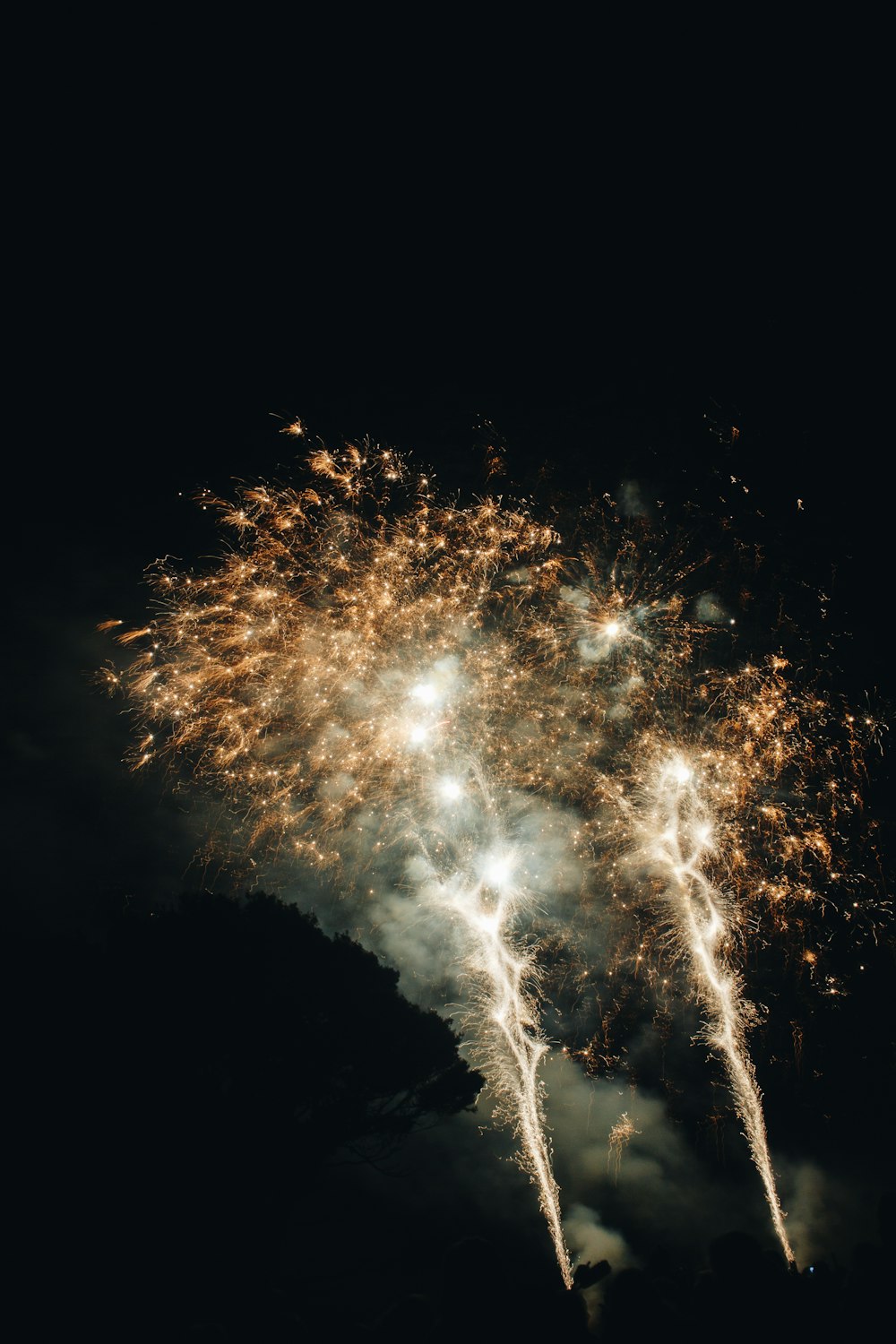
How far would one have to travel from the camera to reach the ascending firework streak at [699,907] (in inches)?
373

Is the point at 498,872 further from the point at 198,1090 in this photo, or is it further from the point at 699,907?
the point at 198,1090

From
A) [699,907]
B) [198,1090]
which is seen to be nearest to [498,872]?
[699,907]

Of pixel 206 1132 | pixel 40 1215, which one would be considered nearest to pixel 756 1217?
pixel 206 1132

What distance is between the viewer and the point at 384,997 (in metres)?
9.41

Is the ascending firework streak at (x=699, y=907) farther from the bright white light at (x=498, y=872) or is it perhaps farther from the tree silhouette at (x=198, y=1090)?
the tree silhouette at (x=198, y=1090)

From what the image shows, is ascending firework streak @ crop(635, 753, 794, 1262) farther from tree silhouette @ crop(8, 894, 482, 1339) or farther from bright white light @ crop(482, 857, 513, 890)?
tree silhouette @ crop(8, 894, 482, 1339)

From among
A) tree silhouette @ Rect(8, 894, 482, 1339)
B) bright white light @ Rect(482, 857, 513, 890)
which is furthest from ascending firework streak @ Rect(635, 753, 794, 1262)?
tree silhouette @ Rect(8, 894, 482, 1339)

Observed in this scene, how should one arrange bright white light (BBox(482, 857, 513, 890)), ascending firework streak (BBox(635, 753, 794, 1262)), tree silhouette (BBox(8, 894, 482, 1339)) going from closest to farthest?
tree silhouette (BBox(8, 894, 482, 1339))
ascending firework streak (BBox(635, 753, 794, 1262))
bright white light (BBox(482, 857, 513, 890))

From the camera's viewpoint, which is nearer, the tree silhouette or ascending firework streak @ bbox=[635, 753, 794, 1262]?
the tree silhouette

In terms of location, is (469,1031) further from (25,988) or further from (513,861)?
(25,988)

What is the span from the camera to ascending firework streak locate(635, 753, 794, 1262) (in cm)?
948

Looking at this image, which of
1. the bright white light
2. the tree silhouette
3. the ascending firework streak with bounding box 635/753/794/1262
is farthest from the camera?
the bright white light

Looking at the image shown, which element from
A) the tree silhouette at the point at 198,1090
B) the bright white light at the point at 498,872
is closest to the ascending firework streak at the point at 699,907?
the bright white light at the point at 498,872

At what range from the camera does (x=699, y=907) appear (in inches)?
378
